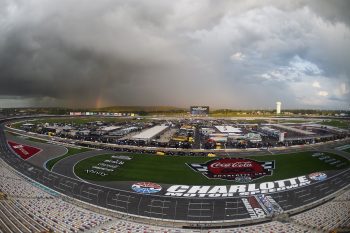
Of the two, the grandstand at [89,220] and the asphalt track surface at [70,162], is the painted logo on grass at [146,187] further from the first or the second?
the asphalt track surface at [70,162]

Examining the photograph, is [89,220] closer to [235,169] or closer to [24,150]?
[235,169]

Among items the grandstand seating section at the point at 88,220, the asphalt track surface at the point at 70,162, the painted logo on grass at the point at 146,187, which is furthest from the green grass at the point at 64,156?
the grandstand seating section at the point at 88,220

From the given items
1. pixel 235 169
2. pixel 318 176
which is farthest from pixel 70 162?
pixel 318 176

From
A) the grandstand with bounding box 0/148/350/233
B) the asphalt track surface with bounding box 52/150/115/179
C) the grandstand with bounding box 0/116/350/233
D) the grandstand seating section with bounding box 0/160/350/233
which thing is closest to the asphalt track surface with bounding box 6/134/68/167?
the asphalt track surface with bounding box 52/150/115/179

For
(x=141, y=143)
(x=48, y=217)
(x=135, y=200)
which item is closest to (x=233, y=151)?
(x=141, y=143)

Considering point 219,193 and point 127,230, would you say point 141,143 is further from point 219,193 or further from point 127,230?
point 127,230
